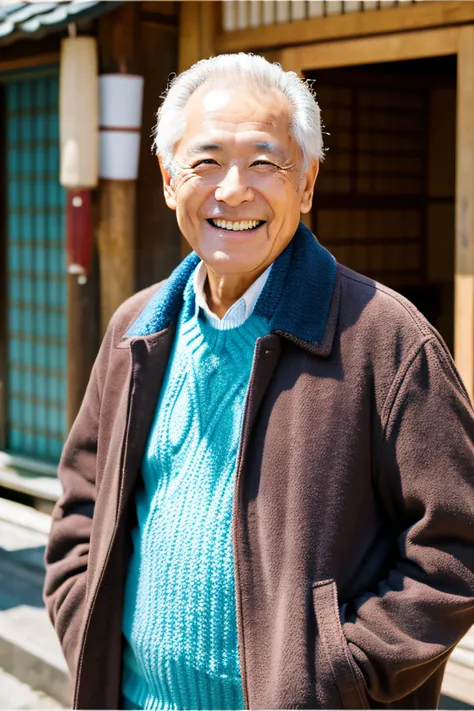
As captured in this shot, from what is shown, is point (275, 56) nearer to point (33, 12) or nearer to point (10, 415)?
point (33, 12)

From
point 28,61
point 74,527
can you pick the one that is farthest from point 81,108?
point 74,527

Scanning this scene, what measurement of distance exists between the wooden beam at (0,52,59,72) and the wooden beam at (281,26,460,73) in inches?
68.3

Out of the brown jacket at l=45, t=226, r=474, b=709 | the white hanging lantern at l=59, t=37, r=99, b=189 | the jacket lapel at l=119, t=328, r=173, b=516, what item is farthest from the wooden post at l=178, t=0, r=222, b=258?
the brown jacket at l=45, t=226, r=474, b=709

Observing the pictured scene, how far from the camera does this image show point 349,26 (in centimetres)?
482

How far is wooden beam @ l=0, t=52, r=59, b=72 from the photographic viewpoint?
20.4ft

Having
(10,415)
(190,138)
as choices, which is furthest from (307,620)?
(10,415)

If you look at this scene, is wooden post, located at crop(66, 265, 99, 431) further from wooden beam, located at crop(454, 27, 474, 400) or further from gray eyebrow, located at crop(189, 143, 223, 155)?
gray eyebrow, located at crop(189, 143, 223, 155)

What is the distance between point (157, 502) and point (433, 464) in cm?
61

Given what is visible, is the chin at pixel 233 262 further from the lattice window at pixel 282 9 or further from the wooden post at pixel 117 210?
the wooden post at pixel 117 210

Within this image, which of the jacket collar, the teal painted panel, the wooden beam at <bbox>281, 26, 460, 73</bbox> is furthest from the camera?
the teal painted panel

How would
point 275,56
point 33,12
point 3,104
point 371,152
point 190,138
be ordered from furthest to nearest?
point 371,152 < point 3,104 < point 33,12 < point 275,56 < point 190,138

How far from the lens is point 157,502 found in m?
2.13

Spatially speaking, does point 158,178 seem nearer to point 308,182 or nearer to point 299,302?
point 308,182

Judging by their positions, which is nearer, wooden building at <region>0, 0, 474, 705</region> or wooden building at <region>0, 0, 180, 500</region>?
wooden building at <region>0, 0, 474, 705</region>
